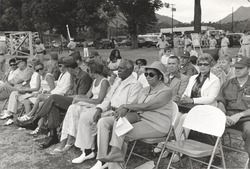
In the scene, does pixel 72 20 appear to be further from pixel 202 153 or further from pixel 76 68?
pixel 202 153

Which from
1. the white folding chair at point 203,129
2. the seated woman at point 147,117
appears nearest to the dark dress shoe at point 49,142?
the seated woman at point 147,117

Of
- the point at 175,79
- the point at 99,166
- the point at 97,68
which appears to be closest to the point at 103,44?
the point at 175,79

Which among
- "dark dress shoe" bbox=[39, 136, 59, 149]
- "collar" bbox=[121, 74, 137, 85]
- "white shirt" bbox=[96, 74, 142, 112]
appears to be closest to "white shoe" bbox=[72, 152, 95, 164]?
"white shirt" bbox=[96, 74, 142, 112]

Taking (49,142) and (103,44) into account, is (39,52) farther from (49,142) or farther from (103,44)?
(103,44)

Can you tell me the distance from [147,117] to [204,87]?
41.0 inches

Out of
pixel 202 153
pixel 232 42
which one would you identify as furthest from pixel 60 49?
pixel 202 153

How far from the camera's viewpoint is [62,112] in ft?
19.4

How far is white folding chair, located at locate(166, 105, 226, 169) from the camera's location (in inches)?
154

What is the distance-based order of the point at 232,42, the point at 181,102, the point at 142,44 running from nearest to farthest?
the point at 181,102
the point at 232,42
the point at 142,44

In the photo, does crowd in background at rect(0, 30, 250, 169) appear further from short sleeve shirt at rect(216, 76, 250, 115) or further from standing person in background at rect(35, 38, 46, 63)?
standing person in background at rect(35, 38, 46, 63)

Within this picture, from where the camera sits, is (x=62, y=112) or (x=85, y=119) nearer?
(x=85, y=119)

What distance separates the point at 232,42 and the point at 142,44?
450 inches

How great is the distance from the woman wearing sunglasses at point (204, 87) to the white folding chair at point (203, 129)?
626mm

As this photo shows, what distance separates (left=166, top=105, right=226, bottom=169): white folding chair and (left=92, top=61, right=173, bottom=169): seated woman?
9.9 inches
